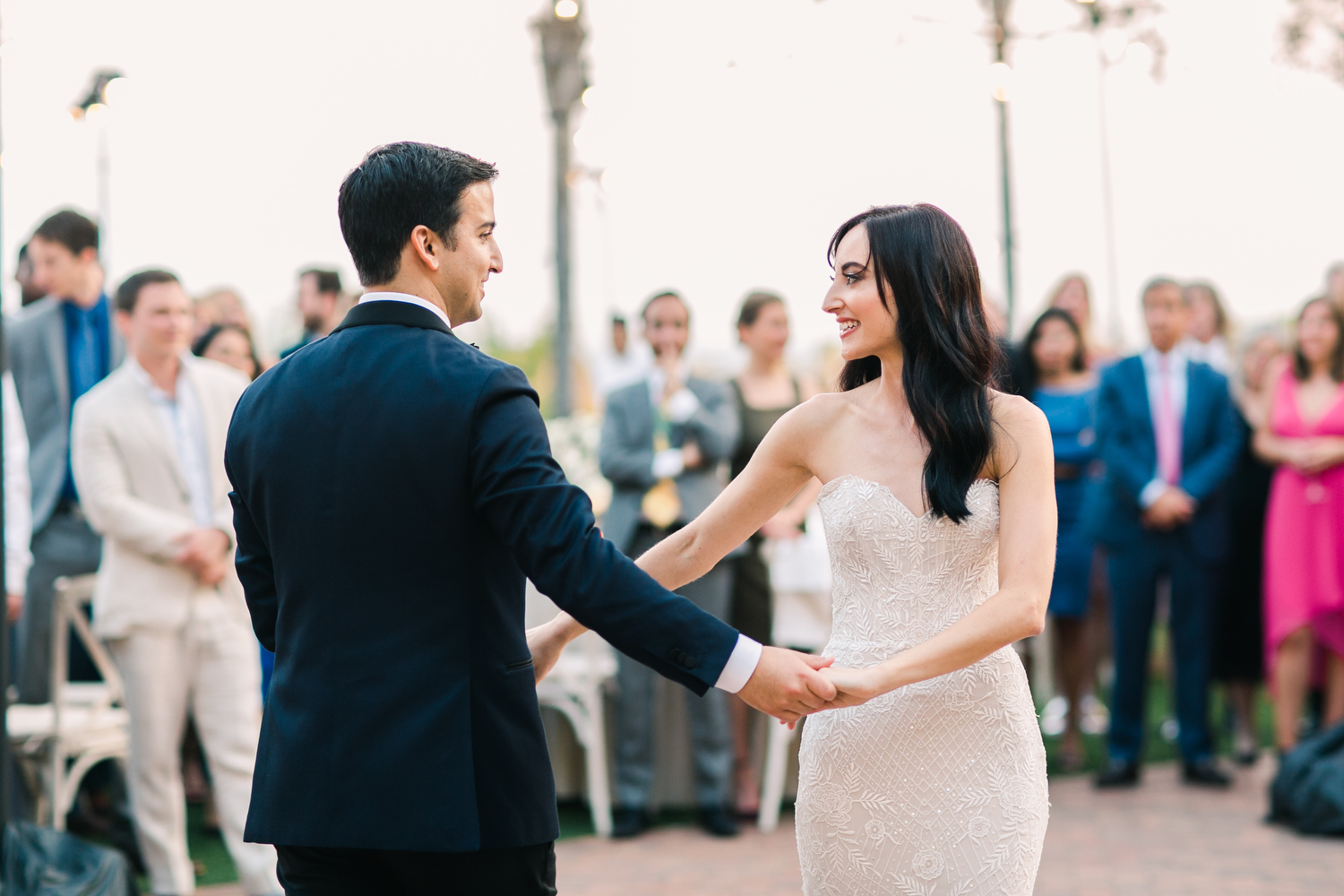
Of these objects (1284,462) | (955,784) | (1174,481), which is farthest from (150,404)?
(1284,462)

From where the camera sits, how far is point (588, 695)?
604cm

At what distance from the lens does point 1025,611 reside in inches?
93.6

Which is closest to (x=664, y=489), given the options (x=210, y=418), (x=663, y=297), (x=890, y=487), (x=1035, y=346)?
(x=663, y=297)


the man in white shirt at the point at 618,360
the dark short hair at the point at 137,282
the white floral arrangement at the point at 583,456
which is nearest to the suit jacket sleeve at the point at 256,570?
the dark short hair at the point at 137,282

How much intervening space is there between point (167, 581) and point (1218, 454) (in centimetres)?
491

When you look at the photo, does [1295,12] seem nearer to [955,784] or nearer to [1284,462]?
[1284,462]

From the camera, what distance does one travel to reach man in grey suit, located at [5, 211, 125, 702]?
17.9 ft

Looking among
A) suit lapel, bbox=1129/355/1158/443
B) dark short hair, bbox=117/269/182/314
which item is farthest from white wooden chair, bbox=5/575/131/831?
suit lapel, bbox=1129/355/1158/443

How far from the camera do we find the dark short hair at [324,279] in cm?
661

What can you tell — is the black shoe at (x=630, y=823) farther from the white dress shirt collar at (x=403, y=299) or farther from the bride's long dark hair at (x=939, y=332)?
the white dress shirt collar at (x=403, y=299)

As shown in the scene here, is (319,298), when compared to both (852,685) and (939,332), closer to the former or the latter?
(939,332)

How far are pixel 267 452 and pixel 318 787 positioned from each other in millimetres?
537

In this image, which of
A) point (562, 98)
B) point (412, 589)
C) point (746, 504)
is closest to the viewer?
point (412, 589)

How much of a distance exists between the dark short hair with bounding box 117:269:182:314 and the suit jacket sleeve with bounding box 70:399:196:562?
0.39 metres
